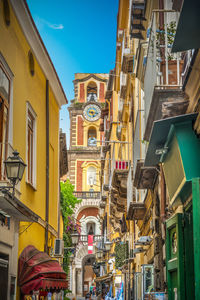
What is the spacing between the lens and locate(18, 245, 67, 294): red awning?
11.0 metres

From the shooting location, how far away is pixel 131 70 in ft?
54.4

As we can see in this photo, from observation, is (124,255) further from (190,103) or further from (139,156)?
(190,103)

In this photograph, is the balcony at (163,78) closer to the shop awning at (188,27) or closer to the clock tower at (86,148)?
the shop awning at (188,27)

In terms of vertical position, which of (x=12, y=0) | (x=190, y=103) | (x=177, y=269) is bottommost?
(x=177, y=269)

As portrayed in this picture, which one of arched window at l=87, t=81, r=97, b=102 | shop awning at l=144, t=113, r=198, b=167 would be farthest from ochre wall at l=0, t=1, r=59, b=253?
arched window at l=87, t=81, r=97, b=102

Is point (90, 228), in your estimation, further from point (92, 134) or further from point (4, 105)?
point (4, 105)

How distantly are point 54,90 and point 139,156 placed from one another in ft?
21.9

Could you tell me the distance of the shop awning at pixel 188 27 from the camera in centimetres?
467

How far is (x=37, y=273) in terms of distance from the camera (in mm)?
11133

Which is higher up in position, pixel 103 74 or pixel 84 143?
pixel 103 74

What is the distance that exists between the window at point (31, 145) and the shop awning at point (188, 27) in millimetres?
8422

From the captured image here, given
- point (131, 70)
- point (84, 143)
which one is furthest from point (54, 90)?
point (84, 143)

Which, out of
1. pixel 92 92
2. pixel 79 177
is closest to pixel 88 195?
pixel 79 177

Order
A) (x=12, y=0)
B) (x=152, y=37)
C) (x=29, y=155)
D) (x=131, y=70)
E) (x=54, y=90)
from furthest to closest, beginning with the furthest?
(x=54, y=90) → (x=131, y=70) → (x=29, y=155) → (x=12, y=0) → (x=152, y=37)
